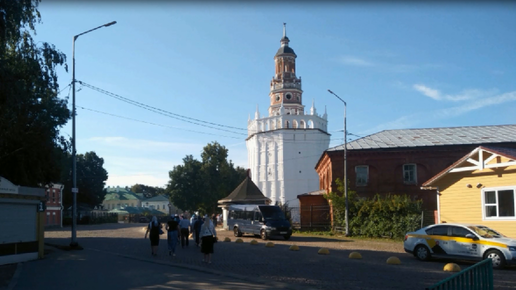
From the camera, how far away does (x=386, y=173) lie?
4009cm

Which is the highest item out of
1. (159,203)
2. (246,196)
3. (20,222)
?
(246,196)

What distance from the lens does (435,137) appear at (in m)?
41.6

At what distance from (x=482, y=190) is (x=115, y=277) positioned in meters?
16.5

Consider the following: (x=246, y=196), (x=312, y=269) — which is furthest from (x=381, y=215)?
(x=246, y=196)

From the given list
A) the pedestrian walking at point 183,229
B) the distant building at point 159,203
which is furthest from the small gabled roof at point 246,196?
the distant building at point 159,203

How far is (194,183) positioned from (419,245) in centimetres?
6178

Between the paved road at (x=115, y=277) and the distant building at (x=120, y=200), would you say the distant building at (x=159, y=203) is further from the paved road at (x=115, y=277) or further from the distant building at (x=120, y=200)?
the paved road at (x=115, y=277)

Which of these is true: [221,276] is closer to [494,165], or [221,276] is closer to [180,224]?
[180,224]

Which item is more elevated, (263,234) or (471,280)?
(471,280)

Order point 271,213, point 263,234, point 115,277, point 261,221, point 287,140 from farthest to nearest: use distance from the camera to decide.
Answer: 1. point 287,140
2. point 271,213
3. point 261,221
4. point 263,234
5. point 115,277

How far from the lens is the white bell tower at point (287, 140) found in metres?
87.2

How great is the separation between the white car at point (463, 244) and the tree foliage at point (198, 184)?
6038 centimetres

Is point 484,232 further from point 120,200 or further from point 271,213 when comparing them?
point 120,200

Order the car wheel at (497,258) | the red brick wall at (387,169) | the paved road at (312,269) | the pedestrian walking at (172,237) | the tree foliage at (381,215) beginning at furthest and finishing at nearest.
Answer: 1. the red brick wall at (387,169)
2. the tree foliage at (381,215)
3. the pedestrian walking at (172,237)
4. the car wheel at (497,258)
5. the paved road at (312,269)
